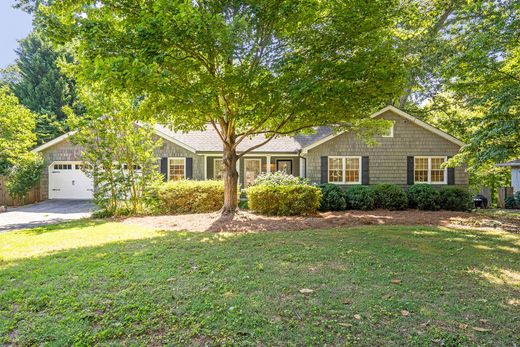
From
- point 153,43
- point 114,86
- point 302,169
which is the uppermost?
point 153,43

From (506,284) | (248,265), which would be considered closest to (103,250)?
(248,265)

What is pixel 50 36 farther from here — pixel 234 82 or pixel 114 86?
pixel 234 82

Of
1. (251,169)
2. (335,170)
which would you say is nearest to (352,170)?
(335,170)

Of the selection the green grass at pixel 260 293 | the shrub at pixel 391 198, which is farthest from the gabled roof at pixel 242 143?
the green grass at pixel 260 293

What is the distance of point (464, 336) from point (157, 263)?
414cm

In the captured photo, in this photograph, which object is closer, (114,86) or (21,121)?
(114,86)

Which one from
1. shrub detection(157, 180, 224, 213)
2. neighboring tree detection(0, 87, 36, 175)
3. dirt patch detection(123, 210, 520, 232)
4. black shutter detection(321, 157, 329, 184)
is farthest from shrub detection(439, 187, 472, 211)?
neighboring tree detection(0, 87, 36, 175)

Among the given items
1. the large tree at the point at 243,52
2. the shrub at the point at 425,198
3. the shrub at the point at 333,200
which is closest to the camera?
the large tree at the point at 243,52

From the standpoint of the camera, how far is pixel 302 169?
16.7m

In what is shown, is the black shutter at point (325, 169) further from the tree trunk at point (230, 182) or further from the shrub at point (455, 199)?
the tree trunk at point (230, 182)

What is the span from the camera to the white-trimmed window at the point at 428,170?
15477mm

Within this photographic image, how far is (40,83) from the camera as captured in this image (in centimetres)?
2745

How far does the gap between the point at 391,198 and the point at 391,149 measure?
3718 millimetres

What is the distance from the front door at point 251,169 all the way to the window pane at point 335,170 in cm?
400
